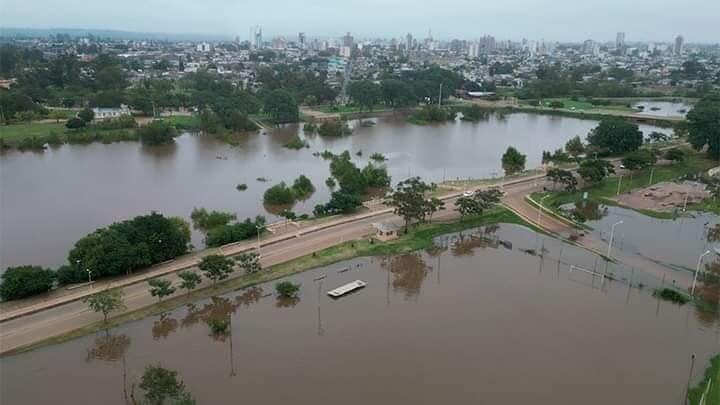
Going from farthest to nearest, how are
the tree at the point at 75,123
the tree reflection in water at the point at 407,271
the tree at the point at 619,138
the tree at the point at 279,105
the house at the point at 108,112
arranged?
the tree at the point at 279,105 → the house at the point at 108,112 → the tree at the point at 75,123 → the tree at the point at 619,138 → the tree reflection in water at the point at 407,271

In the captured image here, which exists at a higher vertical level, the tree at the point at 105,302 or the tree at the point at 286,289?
the tree at the point at 105,302

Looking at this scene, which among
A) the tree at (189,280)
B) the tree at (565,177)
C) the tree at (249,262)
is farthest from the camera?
the tree at (565,177)

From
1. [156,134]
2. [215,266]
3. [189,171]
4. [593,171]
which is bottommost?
[189,171]

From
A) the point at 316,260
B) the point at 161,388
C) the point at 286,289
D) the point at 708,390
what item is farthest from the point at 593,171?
the point at 161,388

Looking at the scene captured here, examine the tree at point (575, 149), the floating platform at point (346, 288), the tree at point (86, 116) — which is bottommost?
the floating platform at point (346, 288)

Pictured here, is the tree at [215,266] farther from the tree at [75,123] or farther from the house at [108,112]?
the house at [108,112]

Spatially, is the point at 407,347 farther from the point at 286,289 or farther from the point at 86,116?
the point at 86,116

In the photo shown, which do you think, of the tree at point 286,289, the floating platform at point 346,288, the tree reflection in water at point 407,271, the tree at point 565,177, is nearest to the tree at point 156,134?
the tree reflection in water at point 407,271
